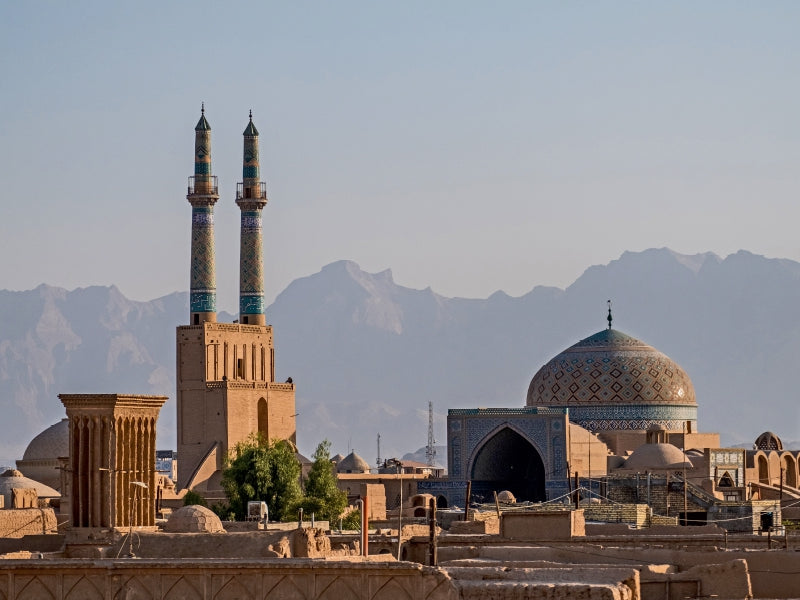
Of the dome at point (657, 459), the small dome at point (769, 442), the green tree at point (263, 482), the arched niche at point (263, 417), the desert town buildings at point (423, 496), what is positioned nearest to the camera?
the desert town buildings at point (423, 496)

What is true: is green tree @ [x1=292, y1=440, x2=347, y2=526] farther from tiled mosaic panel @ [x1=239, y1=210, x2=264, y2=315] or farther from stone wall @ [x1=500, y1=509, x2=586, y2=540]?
stone wall @ [x1=500, y1=509, x2=586, y2=540]

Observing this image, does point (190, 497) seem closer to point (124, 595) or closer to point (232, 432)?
point (232, 432)

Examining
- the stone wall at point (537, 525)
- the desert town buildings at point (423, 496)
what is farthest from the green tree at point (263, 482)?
the stone wall at point (537, 525)

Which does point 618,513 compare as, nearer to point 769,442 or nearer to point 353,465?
point 769,442

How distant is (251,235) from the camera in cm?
5159

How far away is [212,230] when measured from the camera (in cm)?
5112

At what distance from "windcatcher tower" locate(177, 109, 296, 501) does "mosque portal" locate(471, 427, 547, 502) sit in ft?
16.6

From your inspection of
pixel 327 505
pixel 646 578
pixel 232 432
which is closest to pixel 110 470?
pixel 646 578

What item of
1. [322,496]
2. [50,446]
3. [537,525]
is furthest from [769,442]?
[537,525]

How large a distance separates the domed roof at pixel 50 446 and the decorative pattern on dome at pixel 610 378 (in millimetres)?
11706

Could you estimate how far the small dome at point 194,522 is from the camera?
71.4ft

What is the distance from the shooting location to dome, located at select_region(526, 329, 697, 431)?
50.8 m

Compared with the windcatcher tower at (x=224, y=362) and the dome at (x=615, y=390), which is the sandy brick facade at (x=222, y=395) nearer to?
the windcatcher tower at (x=224, y=362)

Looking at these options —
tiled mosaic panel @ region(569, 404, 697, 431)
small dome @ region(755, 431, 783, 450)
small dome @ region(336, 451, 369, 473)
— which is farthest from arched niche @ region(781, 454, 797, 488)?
small dome @ region(336, 451, 369, 473)
